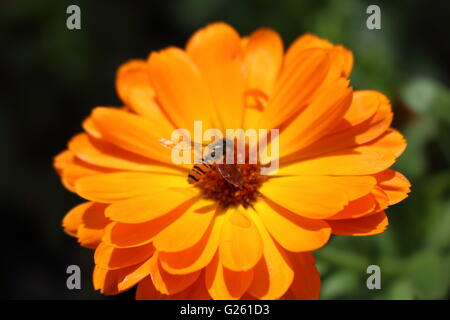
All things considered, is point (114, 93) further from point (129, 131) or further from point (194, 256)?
point (194, 256)

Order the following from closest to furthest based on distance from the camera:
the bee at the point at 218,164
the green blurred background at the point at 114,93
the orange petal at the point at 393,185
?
the orange petal at the point at 393,185 < the bee at the point at 218,164 < the green blurred background at the point at 114,93

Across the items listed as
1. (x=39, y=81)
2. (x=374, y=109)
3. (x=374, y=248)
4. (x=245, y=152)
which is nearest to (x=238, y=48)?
(x=245, y=152)

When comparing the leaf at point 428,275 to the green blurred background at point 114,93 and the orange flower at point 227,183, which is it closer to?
the green blurred background at point 114,93

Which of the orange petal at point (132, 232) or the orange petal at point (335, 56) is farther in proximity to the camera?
the orange petal at point (335, 56)

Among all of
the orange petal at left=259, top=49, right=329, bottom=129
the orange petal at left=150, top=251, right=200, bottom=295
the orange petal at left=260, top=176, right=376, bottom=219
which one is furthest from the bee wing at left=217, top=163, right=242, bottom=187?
the orange petal at left=150, top=251, right=200, bottom=295

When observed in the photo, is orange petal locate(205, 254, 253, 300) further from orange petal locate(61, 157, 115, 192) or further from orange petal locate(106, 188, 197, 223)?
orange petal locate(61, 157, 115, 192)

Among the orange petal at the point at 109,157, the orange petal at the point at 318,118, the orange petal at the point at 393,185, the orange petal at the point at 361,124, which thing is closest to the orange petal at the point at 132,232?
the orange petal at the point at 109,157

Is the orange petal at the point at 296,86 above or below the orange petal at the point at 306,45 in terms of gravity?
below

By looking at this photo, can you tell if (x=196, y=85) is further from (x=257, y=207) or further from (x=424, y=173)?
(x=424, y=173)
